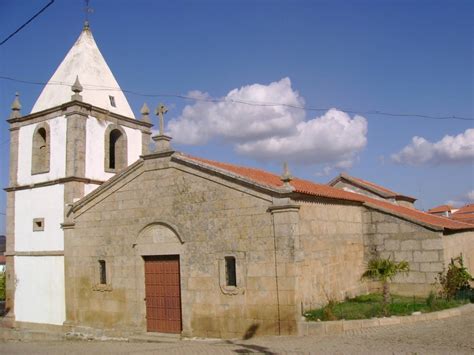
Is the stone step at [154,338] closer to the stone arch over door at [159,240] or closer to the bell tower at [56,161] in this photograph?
the stone arch over door at [159,240]

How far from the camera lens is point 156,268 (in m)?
15.2

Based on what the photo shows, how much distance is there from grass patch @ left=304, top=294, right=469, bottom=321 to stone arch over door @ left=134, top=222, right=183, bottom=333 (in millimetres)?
4258

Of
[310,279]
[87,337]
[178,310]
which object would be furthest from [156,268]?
[310,279]

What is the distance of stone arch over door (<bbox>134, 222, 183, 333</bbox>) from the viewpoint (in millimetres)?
14711

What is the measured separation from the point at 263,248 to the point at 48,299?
9741mm

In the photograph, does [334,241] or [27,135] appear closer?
[334,241]

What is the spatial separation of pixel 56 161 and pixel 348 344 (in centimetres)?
1326

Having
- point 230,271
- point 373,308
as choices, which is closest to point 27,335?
point 230,271

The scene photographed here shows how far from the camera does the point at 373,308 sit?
538 inches

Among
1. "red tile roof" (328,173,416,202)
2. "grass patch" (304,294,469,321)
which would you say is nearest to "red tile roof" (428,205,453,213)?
"red tile roof" (328,173,416,202)

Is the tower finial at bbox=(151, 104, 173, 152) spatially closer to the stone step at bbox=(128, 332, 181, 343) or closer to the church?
the church

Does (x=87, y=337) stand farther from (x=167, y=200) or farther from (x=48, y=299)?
(x=167, y=200)

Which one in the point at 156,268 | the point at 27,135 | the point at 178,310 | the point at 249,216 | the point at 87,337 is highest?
the point at 27,135

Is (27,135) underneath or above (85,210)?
above
